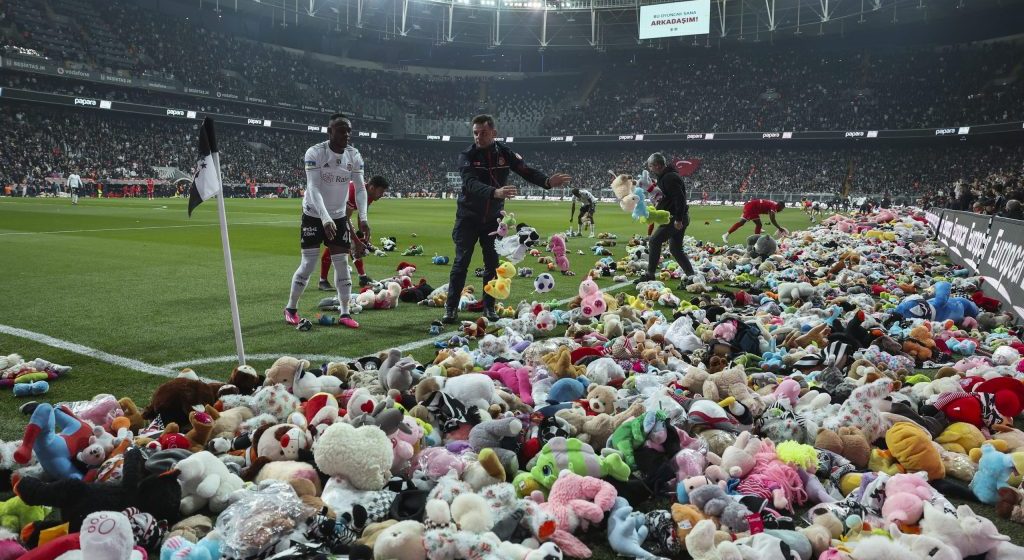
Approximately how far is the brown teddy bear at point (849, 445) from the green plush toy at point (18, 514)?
3.54 m

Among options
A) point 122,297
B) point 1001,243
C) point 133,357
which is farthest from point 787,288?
point 122,297

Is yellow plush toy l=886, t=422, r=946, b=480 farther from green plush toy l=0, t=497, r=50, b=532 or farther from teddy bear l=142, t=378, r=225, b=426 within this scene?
green plush toy l=0, t=497, r=50, b=532

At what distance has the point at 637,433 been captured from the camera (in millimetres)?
3145

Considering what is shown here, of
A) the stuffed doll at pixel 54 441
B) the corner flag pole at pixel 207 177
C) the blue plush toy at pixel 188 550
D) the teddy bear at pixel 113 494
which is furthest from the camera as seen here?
the corner flag pole at pixel 207 177

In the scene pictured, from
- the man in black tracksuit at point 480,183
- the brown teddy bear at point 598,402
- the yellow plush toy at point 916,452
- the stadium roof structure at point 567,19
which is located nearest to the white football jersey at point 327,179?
the man in black tracksuit at point 480,183

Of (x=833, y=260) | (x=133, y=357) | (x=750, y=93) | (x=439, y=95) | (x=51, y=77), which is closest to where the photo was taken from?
(x=133, y=357)

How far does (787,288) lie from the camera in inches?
309

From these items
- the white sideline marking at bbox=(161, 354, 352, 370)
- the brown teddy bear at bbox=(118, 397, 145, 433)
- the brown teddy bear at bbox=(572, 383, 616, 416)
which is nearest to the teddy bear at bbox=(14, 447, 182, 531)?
the brown teddy bear at bbox=(118, 397, 145, 433)

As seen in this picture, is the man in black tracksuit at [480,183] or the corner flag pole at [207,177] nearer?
the corner flag pole at [207,177]

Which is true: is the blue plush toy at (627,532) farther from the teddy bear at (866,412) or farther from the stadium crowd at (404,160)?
the stadium crowd at (404,160)

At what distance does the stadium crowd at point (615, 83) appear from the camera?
4219 centimetres

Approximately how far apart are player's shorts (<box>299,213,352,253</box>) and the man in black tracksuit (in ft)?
3.59

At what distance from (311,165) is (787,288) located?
5.60m

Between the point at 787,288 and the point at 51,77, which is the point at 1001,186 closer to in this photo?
the point at 787,288
